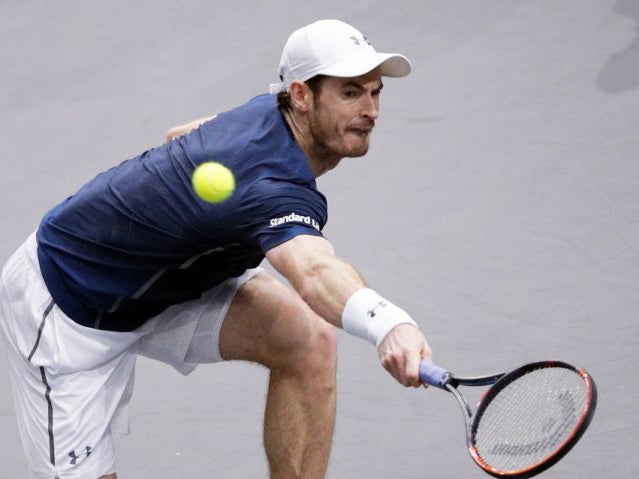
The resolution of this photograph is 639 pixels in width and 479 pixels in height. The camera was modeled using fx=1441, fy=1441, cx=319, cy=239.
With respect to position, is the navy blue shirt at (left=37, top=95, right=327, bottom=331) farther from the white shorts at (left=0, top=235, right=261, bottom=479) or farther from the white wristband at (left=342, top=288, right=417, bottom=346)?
the white wristband at (left=342, top=288, right=417, bottom=346)

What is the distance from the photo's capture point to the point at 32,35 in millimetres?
7172

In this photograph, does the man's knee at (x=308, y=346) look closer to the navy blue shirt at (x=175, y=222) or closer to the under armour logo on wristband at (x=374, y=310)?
the navy blue shirt at (x=175, y=222)

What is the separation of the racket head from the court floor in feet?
3.44

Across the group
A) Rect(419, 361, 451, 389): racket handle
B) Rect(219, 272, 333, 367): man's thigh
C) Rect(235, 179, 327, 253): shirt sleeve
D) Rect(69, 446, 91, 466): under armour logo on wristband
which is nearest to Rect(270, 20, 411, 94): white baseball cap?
Rect(235, 179, 327, 253): shirt sleeve

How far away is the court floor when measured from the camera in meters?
4.46

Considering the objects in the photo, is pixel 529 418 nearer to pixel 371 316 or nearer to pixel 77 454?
pixel 371 316

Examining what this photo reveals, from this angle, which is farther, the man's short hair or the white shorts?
the white shorts

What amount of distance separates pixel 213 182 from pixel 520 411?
88 cm

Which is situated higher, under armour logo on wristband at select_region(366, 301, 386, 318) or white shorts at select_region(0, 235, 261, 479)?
under armour logo on wristband at select_region(366, 301, 386, 318)

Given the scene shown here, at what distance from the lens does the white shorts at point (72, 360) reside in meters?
3.74

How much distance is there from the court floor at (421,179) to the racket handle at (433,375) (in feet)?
4.24

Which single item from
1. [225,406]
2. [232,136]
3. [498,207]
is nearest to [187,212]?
[232,136]

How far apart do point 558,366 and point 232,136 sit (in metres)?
0.97

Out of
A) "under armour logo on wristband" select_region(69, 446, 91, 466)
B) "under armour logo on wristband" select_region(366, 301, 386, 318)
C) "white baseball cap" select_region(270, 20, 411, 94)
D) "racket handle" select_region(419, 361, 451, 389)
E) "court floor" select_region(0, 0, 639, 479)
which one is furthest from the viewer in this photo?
"court floor" select_region(0, 0, 639, 479)
